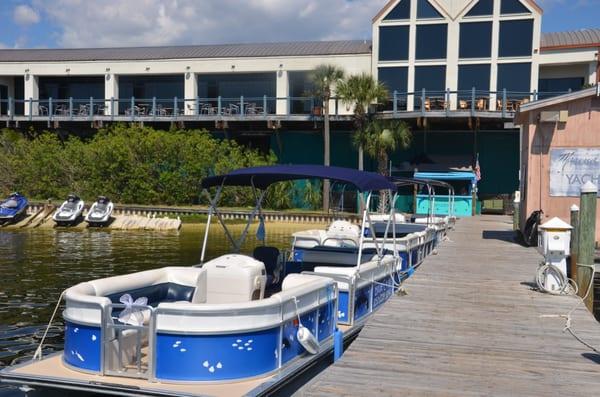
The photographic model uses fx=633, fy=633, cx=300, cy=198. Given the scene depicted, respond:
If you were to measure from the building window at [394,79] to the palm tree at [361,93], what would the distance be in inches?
78.0

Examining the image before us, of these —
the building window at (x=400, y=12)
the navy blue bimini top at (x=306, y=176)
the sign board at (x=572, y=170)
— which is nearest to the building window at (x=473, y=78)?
the building window at (x=400, y=12)

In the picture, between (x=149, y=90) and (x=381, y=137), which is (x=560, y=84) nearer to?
(x=381, y=137)

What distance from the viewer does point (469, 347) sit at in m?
7.59

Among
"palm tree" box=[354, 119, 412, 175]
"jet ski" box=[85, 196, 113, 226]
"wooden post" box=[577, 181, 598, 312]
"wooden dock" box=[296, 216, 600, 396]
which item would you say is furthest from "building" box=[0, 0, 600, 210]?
"wooden dock" box=[296, 216, 600, 396]

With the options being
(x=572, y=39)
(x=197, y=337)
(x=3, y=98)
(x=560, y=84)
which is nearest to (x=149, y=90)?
(x=3, y=98)

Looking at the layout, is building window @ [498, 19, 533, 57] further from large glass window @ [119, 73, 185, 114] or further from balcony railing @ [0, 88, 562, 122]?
large glass window @ [119, 73, 185, 114]

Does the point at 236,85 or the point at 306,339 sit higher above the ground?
the point at 236,85

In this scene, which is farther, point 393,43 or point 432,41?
point 393,43

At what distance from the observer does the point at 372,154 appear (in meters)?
36.3

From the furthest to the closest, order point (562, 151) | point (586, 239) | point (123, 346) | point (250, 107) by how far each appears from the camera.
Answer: point (250, 107) < point (562, 151) < point (586, 239) < point (123, 346)

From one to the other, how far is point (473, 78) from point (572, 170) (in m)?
21.8

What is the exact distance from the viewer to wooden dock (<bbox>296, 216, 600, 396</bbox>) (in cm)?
618

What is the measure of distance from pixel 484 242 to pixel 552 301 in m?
9.13

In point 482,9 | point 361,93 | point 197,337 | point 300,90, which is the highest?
point 482,9
